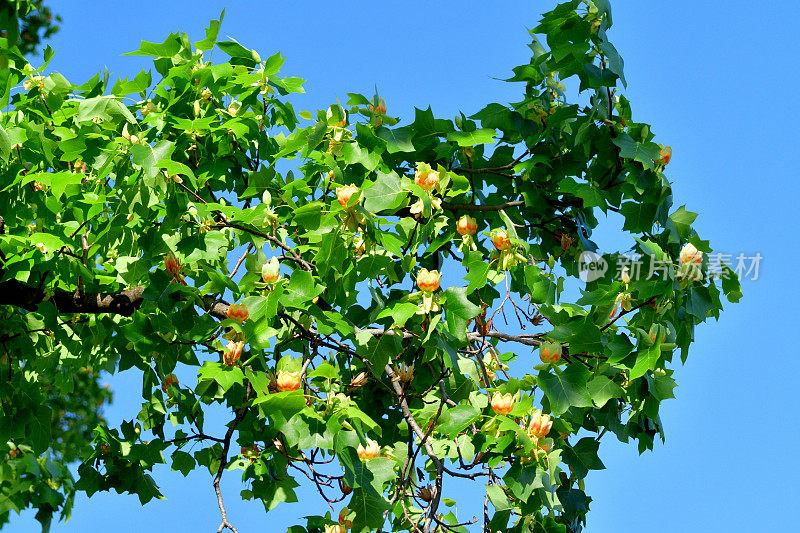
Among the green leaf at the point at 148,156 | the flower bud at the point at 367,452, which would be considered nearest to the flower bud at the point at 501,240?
the flower bud at the point at 367,452

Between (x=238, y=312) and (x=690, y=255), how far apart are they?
1.78m

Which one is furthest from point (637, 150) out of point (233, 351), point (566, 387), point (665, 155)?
point (233, 351)

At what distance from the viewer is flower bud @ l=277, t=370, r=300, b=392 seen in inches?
117

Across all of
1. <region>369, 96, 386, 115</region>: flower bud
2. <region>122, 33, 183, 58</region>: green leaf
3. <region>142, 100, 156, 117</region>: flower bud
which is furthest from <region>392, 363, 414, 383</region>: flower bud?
<region>122, 33, 183, 58</region>: green leaf

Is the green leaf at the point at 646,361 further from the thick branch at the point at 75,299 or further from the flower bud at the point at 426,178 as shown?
the thick branch at the point at 75,299

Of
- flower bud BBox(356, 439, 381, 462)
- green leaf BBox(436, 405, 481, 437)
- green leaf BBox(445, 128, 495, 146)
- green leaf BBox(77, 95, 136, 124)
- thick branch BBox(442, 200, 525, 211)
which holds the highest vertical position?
green leaf BBox(445, 128, 495, 146)

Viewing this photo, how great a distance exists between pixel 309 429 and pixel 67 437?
4.81 m

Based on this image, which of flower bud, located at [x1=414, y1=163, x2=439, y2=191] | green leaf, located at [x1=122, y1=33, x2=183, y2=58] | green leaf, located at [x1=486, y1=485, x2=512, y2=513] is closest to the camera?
flower bud, located at [x1=414, y1=163, x2=439, y2=191]

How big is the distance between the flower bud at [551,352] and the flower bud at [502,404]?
0.68ft

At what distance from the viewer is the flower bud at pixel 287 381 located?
2973 millimetres

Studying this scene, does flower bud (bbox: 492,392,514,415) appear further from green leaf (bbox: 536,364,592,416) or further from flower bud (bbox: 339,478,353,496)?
flower bud (bbox: 339,478,353,496)

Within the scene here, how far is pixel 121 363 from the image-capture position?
419cm

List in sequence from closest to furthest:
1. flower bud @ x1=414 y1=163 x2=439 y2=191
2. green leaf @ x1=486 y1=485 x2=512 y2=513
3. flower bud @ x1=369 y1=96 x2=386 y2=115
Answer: flower bud @ x1=414 y1=163 x2=439 y2=191 < green leaf @ x1=486 y1=485 x2=512 y2=513 < flower bud @ x1=369 y1=96 x2=386 y2=115

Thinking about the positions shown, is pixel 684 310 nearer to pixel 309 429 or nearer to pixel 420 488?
pixel 420 488
